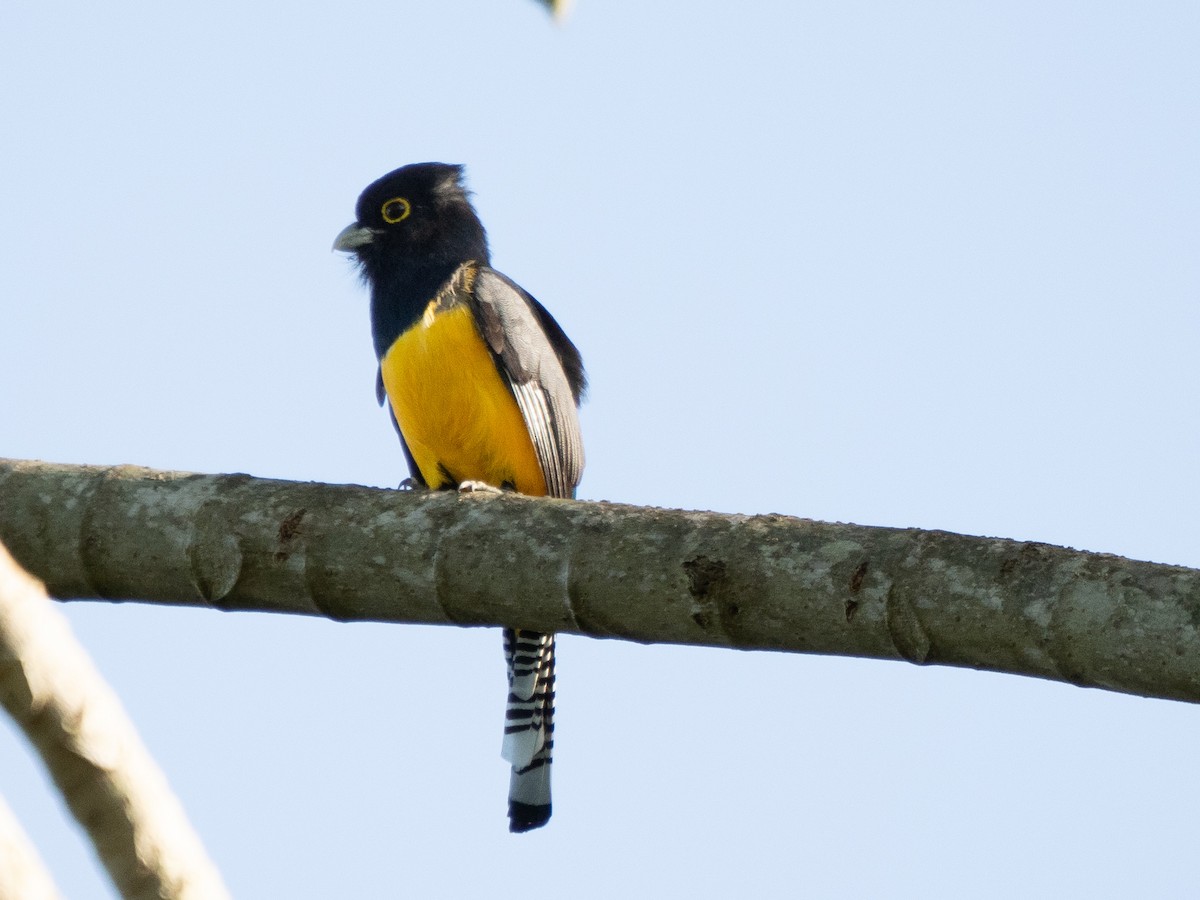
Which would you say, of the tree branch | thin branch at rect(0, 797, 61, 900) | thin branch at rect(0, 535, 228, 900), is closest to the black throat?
the tree branch

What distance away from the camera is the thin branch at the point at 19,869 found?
153cm

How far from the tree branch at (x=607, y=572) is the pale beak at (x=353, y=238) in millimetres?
3362

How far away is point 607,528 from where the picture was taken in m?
3.94

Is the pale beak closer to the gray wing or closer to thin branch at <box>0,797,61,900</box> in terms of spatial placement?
the gray wing

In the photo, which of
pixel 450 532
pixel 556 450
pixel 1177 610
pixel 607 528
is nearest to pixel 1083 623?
pixel 1177 610

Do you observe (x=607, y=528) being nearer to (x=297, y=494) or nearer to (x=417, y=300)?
(x=297, y=494)

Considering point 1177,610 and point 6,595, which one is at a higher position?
point 6,595

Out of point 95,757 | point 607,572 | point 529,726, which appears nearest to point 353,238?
point 529,726

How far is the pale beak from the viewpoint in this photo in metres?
7.68

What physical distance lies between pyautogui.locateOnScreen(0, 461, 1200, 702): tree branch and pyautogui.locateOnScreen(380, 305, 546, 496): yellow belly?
6.99ft

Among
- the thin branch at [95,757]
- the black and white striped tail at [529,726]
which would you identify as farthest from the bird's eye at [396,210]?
the thin branch at [95,757]

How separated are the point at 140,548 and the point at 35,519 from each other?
0.33 meters

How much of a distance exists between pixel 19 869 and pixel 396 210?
641cm

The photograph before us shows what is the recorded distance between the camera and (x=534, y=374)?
22.4ft
